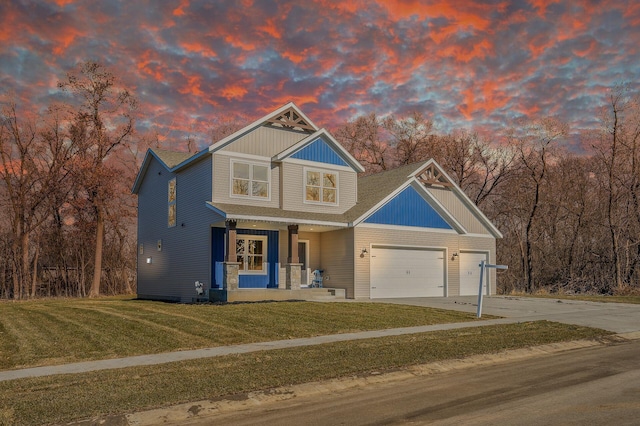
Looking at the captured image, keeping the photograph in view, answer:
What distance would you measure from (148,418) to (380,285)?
1989 centimetres

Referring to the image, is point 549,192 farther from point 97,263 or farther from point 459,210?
point 97,263

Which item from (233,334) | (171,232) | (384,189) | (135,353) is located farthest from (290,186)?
(135,353)

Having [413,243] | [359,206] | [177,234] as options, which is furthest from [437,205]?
[177,234]

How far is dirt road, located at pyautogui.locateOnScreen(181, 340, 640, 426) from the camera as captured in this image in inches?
261

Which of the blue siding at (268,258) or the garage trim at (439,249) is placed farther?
the garage trim at (439,249)

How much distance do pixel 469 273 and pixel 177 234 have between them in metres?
15.5

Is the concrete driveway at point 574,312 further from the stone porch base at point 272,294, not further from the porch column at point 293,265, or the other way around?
the porch column at point 293,265

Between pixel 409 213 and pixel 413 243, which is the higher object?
pixel 409 213

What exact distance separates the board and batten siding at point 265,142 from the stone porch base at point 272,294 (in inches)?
243

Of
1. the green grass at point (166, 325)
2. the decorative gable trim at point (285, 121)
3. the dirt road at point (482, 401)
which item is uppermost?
the decorative gable trim at point (285, 121)

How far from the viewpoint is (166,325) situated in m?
15.0

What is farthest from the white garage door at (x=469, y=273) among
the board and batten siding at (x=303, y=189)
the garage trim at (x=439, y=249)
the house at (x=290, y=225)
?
the board and batten siding at (x=303, y=189)

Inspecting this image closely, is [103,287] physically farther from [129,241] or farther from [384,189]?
[384,189]

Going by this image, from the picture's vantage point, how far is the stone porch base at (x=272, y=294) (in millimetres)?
22156
